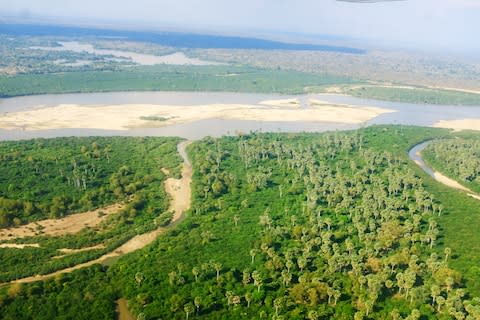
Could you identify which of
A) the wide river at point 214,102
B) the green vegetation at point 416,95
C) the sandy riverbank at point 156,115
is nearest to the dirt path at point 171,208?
the wide river at point 214,102

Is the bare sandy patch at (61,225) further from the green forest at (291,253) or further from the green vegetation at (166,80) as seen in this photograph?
the green vegetation at (166,80)

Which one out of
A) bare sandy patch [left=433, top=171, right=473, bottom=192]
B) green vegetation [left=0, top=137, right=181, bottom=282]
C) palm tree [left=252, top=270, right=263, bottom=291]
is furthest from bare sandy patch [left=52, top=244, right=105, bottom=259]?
bare sandy patch [left=433, top=171, right=473, bottom=192]

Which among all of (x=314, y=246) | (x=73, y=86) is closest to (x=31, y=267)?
(x=314, y=246)

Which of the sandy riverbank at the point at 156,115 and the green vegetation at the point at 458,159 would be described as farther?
the sandy riverbank at the point at 156,115

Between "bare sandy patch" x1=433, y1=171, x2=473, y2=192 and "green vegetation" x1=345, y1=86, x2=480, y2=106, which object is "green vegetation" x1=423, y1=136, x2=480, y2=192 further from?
"green vegetation" x1=345, y1=86, x2=480, y2=106

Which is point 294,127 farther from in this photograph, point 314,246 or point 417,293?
point 417,293

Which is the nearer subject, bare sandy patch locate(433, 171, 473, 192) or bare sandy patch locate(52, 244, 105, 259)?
bare sandy patch locate(52, 244, 105, 259)
